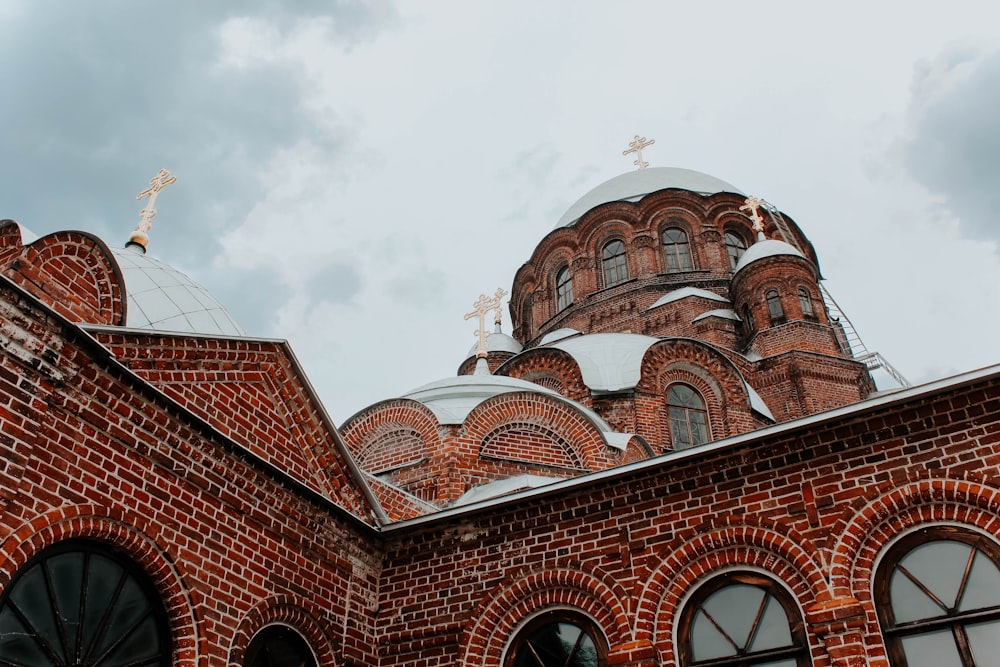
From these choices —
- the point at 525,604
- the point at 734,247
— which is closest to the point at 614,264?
the point at 734,247

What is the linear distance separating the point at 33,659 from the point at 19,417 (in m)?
1.35

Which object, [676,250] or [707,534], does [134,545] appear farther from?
[676,250]

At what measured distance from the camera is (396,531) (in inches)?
287

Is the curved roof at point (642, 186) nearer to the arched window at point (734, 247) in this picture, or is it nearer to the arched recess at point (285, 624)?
the arched window at point (734, 247)

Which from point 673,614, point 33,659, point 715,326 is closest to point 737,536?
point 673,614

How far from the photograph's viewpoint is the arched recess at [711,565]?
5566mm

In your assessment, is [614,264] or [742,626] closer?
[742,626]

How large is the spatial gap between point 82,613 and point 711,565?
165 inches

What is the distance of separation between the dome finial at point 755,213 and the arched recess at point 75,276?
16376 mm

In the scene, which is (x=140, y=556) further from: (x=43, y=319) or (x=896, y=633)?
(x=896, y=633)

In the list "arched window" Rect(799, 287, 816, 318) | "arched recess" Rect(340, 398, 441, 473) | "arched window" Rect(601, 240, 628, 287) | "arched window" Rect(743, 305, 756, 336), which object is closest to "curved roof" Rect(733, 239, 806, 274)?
"arched window" Rect(799, 287, 816, 318)

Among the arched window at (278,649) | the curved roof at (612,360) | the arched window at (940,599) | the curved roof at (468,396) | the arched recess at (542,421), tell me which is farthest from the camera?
the curved roof at (612,360)

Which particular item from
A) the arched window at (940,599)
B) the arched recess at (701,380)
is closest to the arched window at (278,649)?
the arched window at (940,599)

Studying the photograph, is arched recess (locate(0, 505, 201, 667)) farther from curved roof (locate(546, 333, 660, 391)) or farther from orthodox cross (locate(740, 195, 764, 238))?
orthodox cross (locate(740, 195, 764, 238))
